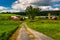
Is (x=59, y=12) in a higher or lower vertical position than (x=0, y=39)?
lower

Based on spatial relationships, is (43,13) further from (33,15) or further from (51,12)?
(33,15)

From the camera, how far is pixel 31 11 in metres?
141

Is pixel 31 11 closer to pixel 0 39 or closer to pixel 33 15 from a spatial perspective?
pixel 33 15

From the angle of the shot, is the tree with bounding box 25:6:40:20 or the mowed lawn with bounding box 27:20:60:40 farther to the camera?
the tree with bounding box 25:6:40:20

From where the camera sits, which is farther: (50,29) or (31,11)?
(31,11)

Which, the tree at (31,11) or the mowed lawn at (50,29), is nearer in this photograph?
the mowed lawn at (50,29)

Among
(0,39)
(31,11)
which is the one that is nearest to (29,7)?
(31,11)

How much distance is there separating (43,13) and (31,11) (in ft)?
99.1

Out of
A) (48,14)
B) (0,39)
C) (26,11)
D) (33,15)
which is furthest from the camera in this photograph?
(48,14)

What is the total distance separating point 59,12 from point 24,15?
3154 centimetres

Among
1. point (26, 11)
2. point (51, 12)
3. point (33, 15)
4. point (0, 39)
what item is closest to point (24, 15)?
point (26, 11)

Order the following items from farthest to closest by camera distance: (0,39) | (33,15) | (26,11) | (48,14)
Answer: (48,14), (26,11), (33,15), (0,39)

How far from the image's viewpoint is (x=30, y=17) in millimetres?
135625

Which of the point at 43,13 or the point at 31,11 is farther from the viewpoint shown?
A: the point at 43,13
